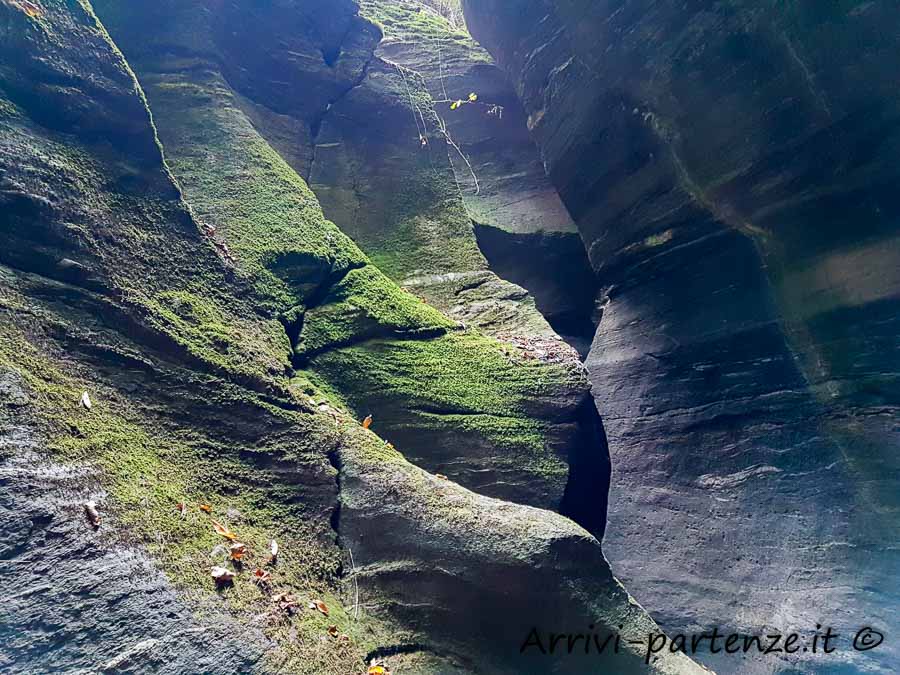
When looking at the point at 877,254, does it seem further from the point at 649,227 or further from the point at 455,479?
the point at 455,479

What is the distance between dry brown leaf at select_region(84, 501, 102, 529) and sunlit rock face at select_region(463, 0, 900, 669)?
4906 millimetres

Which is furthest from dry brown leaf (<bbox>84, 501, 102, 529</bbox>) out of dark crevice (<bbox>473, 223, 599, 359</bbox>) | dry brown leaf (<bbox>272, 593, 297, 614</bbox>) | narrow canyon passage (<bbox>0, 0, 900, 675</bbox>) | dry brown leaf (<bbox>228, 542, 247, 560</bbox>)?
dark crevice (<bbox>473, 223, 599, 359</bbox>)

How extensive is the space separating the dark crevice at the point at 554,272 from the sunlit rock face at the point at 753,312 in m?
1.10

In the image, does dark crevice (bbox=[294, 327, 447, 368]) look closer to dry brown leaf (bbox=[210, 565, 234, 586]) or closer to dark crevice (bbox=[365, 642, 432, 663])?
dry brown leaf (bbox=[210, 565, 234, 586])

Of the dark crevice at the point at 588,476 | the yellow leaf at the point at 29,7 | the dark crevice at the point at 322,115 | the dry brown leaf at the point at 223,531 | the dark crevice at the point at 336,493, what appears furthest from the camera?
the dark crevice at the point at 322,115

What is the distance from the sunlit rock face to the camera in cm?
482

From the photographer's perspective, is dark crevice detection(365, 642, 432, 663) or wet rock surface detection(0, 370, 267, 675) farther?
dark crevice detection(365, 642, 432, 663)

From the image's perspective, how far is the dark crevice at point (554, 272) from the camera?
8844mm

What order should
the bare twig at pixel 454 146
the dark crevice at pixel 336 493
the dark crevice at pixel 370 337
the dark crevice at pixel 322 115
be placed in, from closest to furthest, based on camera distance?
the dark crevice at pixel 336 493
the dark crevice at pixel 370 337
the dark crevice at pixel 322 115
the bare twig at pixel 454 146

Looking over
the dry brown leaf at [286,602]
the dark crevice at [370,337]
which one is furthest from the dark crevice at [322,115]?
the dry brown leaf at [286,602]

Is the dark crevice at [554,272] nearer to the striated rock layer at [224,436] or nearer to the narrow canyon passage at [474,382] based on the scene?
the narrow canyon passage at [474,382]

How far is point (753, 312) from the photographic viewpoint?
589 centimetres

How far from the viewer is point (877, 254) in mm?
4902

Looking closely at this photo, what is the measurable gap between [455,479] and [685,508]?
238cm
